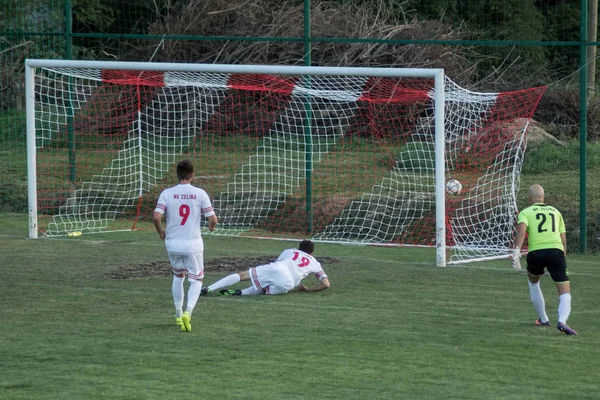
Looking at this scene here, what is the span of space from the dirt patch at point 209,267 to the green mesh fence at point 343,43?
22.7ft

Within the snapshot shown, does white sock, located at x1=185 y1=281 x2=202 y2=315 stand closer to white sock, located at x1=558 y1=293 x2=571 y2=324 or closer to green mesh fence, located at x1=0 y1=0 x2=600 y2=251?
white sock, located at x1=558 y1=293 x2=571 y2=324

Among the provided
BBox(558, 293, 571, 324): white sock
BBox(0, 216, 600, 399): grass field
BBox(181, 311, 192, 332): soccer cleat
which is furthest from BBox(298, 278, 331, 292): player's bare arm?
BBox(558, 293, 571, 324): white sock

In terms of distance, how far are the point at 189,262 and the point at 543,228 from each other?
3328 mm

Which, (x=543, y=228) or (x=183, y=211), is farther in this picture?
(x=183, y=211)

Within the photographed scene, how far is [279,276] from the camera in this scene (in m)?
12.1

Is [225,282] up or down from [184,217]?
down

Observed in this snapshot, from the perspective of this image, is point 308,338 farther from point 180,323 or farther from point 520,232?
point 520,232

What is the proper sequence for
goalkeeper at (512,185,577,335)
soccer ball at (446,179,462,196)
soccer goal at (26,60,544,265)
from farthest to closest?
soccer goal at (26,60,544,265) < soccer ball at (446,179,462,196) < goalkeeper at (512,185,577,335)

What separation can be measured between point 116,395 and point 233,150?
11996 millimetres

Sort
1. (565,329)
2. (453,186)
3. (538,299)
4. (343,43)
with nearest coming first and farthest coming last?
(565,329) < (538,299) < (453,186) < (343,43)

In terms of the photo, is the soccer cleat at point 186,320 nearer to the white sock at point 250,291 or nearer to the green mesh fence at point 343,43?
the white sock at point 250,291

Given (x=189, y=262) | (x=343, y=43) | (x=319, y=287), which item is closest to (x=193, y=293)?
(x=189, y=262)

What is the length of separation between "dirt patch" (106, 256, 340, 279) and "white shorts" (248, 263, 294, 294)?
173cm

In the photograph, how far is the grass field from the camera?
7.82 m
